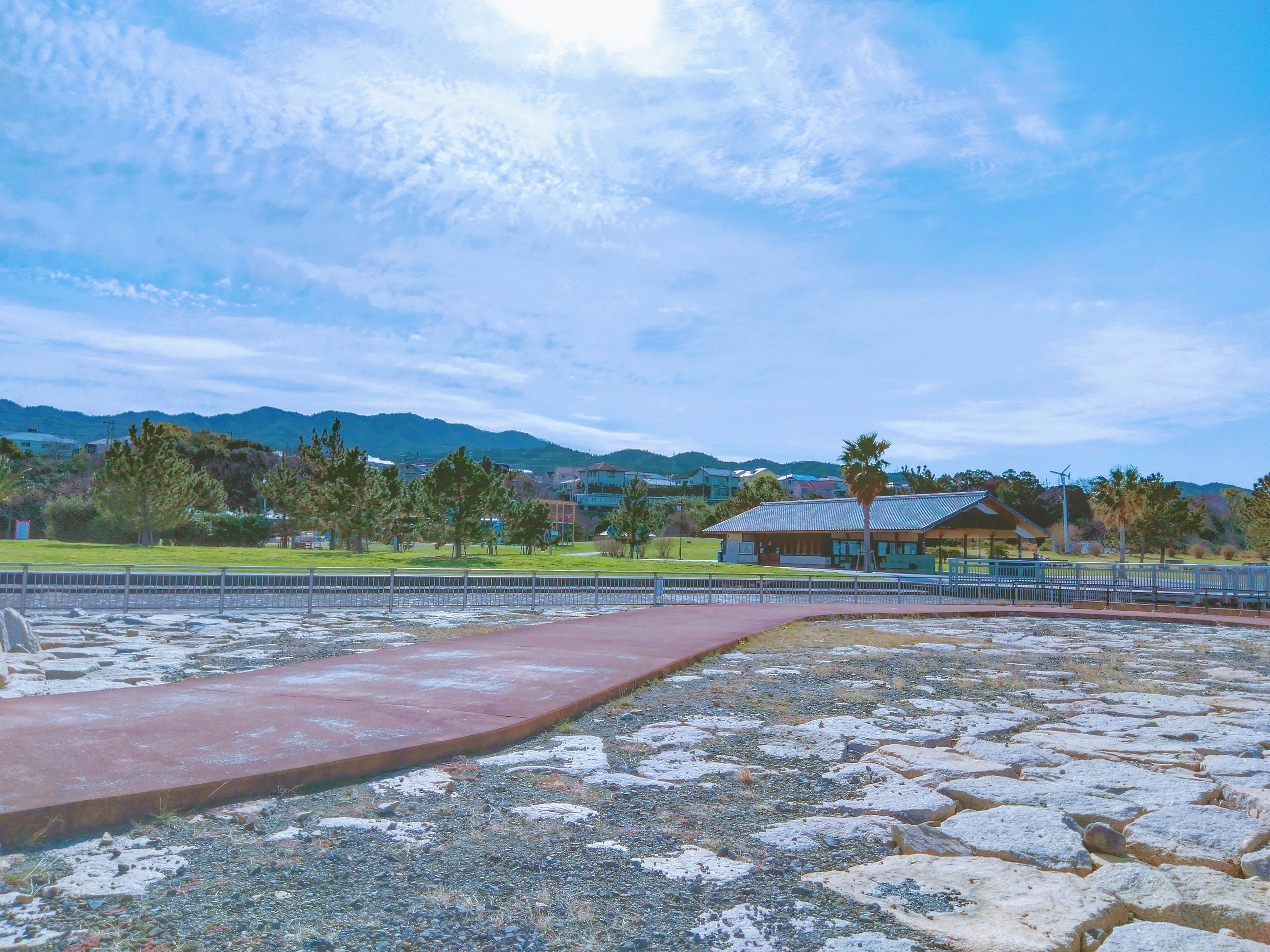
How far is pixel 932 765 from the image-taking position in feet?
18.2

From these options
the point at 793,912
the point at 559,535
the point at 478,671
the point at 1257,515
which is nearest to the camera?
the point at 793,912

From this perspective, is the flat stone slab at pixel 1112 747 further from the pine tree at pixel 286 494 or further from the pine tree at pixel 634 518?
the pine tree at pixel 286 494

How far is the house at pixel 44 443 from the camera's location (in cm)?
12727

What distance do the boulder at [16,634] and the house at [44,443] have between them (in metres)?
108

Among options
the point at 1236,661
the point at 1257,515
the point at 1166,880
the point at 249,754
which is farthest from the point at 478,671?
the point at 1257,515

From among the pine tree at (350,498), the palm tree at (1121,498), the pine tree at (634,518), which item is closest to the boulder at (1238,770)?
the pine tree at (350,498)

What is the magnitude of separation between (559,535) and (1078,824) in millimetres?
79312

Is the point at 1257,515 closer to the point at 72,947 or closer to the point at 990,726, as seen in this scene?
the point at 990,726

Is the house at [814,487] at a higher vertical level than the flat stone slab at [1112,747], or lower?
higher

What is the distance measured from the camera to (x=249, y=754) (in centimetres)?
509

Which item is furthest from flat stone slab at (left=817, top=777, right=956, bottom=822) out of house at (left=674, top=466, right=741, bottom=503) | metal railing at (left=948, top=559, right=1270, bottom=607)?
house at (left=674, top=466, right=741, bottom=503)

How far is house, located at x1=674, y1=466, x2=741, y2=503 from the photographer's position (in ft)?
490

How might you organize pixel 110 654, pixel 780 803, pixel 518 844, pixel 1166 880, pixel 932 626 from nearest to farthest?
pixel 1166 880 → pixel 518 844 → pixel 780 803 → pixel 110 654 → pixel 932 626

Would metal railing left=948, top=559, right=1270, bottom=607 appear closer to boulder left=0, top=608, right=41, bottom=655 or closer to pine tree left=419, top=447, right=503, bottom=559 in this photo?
boulder left=0, top=608, right=41, bottom=655
